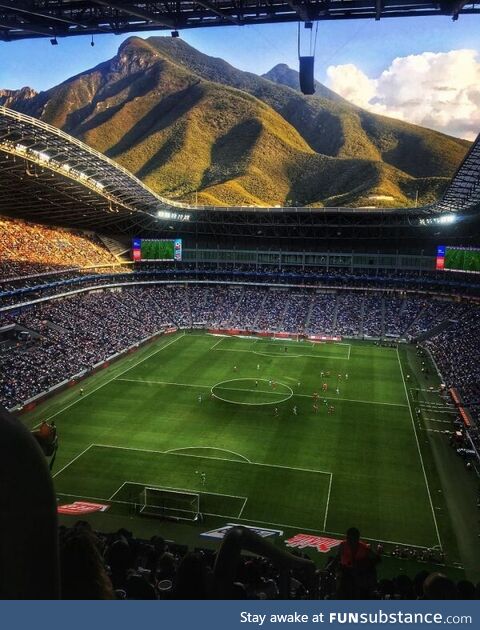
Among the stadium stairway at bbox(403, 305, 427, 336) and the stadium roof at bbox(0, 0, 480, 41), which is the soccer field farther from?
the stadium roof at bbox(0, 0, 480, 41)

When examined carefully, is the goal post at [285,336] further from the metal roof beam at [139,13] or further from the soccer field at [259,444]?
the metal roof beam at [139,13]

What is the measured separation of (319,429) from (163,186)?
476 ft

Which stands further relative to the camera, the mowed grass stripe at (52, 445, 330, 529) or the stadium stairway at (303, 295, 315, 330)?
the stadium stairway at (303, 295, 315, 330)

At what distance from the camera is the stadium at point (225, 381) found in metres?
7.62

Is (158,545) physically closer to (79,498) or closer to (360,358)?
(79,498)

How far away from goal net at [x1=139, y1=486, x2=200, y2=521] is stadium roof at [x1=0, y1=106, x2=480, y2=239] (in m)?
29.6

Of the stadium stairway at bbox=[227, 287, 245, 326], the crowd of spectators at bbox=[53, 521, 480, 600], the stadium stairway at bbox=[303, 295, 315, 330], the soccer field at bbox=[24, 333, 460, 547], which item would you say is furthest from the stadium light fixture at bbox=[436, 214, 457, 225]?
the crowd of spectators at bbox=[53, 521, 480, 600]

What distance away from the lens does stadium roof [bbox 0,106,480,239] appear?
48197 mm

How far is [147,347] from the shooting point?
6316 centimetres

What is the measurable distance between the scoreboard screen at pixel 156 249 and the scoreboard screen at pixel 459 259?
133 ft

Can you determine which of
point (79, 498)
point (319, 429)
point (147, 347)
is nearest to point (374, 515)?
point (319, 429)

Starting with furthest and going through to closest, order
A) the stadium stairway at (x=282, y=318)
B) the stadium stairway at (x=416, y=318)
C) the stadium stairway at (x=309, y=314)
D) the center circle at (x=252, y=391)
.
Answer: the stadium stairway at (x=309, y=314) < the stadium stairway at (x=282, y=318) < the stadium stairway at (x=416, y=318) < the center circle at (x=252, y=391)

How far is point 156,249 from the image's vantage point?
3415 inches

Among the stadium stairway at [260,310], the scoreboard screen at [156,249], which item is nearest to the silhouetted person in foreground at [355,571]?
the stadium stairway at [260,310]
